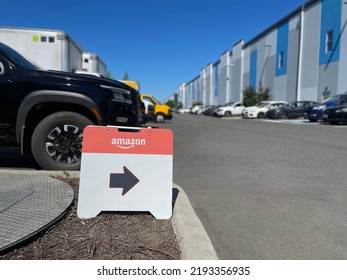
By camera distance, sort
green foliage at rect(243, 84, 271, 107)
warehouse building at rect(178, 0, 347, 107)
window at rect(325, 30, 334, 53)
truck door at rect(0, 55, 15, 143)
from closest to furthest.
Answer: truck door at rect(0, 55, 15, 143) → warehouse building at rect(178, 0, 347, 107) → window at rect(325, 30, 334, 53) → green foliage at rect(243, 84, 271, 107)

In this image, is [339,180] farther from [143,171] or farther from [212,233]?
[143,171]

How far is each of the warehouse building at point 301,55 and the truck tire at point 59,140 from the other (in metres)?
26.1

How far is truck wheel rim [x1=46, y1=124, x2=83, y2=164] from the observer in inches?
197

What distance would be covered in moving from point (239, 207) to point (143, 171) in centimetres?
142

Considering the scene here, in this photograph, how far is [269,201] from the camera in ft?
14.6

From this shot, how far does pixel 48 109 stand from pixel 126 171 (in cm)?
235

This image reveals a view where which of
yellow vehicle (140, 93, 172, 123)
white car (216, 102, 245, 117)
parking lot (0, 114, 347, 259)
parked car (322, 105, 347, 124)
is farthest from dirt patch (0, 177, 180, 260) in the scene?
white car (216, 102, 245, 117)

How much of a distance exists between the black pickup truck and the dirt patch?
1.78m

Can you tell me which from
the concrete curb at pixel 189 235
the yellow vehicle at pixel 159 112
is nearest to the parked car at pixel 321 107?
the yellow vehicle at pixel 159 112

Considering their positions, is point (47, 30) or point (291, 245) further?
point (47, 30)

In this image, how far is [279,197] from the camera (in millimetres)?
4641

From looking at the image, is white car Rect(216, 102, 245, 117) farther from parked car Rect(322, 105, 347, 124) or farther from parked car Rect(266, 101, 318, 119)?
parked car Rect(322, 105, 347, 124)

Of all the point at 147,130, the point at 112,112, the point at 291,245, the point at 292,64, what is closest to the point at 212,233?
the point at 291,245

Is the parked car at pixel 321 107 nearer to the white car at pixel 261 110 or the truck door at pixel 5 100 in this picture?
the white car at pixel 261 110
